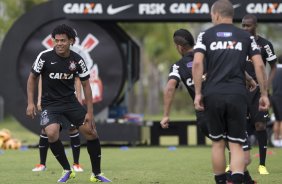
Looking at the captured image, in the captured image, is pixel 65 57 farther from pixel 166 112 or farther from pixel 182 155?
pixel 182 155

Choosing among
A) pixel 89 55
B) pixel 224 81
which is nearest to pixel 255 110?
pixel 224 81

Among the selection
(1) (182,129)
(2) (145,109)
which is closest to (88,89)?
(1) (182,129)

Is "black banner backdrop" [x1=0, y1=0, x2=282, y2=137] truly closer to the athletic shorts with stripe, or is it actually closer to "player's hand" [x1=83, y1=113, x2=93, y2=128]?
the athletic shorts with stripe

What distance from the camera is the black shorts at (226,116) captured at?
9617mm

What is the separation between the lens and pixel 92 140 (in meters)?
12.3

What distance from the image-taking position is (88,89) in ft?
40.1

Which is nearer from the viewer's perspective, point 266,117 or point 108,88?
point 266,117

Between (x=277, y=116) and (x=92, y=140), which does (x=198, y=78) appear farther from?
(x=277, y=116)

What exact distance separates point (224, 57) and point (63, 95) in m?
3.48

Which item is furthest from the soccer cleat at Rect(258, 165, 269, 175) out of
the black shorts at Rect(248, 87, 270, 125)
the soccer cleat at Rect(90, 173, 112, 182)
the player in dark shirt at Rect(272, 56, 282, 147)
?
the player in dark shirt at Rect(272, 56, 282, 147)

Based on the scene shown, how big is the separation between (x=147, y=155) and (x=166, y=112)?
7823 millimetres

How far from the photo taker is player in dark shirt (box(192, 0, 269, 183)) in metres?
9.61

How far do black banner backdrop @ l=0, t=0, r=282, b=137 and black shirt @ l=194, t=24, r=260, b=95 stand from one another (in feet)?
34.1

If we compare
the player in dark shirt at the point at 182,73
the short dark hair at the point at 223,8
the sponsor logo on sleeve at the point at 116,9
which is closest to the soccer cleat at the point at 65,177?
the player in dark shirt at the point at 182,73
